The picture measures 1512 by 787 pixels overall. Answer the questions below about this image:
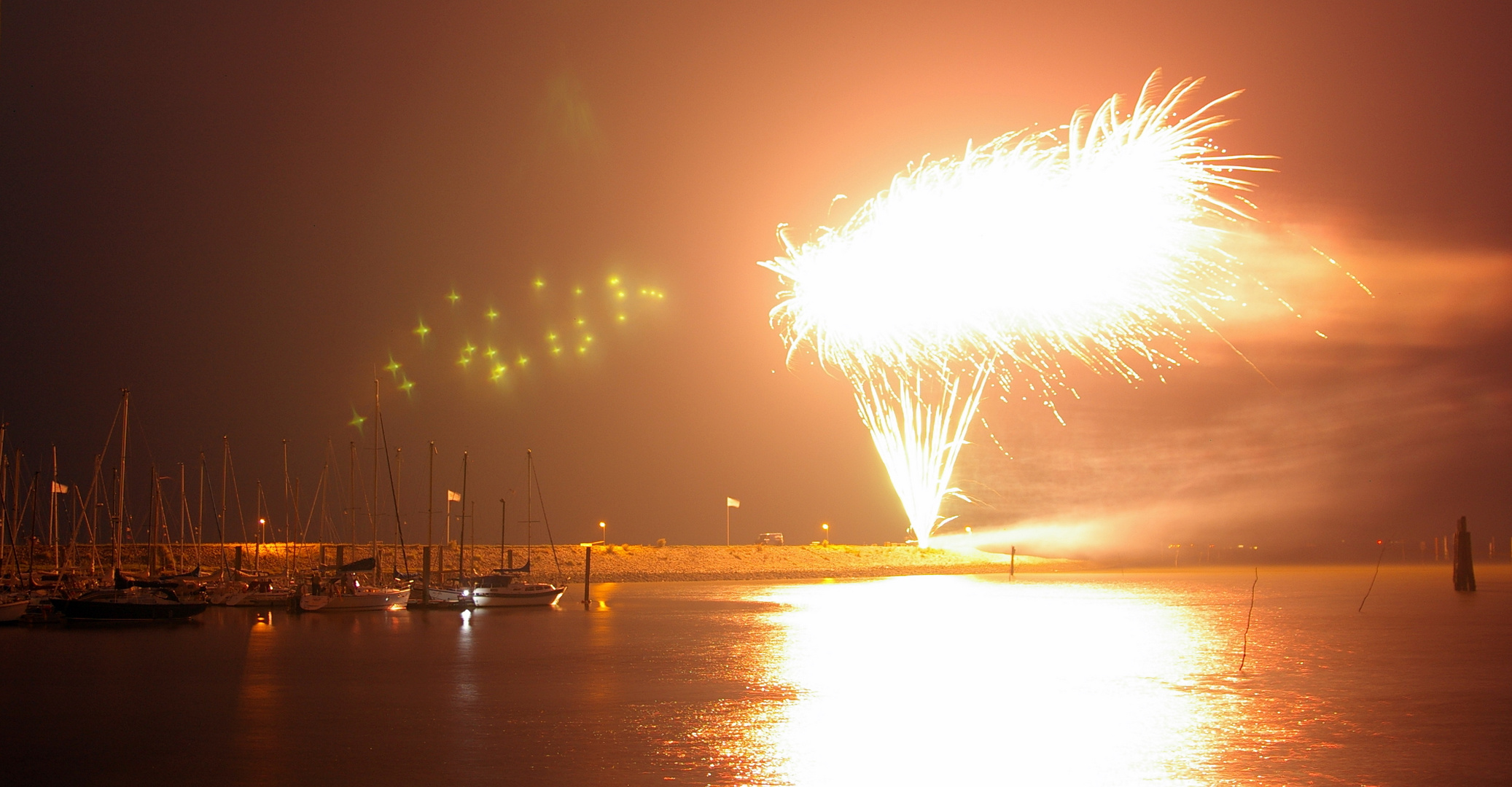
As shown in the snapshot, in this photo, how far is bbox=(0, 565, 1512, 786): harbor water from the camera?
15.5 metres

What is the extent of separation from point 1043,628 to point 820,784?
2646 centimetres

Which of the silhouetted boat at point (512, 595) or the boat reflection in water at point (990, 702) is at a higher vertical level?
the boat reflection in water at point (990, 702)

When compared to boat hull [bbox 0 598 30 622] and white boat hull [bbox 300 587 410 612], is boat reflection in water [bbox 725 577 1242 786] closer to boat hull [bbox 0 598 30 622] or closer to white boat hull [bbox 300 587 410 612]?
white boat hull [bbox 300 587 410 612]

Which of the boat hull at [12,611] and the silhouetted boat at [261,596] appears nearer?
the boat hull at [12,611]

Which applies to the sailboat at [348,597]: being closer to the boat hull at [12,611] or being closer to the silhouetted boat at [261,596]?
the silhouetted boat at [261,596]

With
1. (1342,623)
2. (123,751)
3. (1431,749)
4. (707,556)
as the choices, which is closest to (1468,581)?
(1342,623)

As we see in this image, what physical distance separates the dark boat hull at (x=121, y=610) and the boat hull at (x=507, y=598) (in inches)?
473

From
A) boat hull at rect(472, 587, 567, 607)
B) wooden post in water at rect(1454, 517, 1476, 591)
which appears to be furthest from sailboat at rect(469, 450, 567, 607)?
wooden post in water at rect(1454, 517, 1476, 591)

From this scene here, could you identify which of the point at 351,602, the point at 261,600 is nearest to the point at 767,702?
the point at 351,602

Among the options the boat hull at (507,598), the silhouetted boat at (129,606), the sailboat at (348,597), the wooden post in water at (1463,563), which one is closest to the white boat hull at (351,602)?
the sailboat at (348,597)

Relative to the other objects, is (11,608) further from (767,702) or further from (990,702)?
(990,702)

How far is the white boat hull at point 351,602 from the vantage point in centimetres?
4953

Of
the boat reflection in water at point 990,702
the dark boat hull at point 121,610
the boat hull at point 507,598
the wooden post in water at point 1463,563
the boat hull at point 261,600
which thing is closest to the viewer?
the boat reflection in water at point 990,702

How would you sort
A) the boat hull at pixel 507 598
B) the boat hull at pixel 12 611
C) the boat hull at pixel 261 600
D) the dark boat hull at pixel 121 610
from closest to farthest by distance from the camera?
1. the boat hull at pixel 12 611
2. the dark boat hull at pixel 121 610
3. the boat hull at pixel 261 600
4. the boat hull at pixel 507 598
